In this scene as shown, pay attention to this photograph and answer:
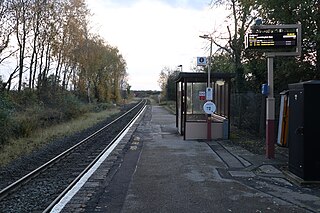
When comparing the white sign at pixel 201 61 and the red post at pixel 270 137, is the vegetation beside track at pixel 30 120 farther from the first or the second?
the red post at pixel 270 137

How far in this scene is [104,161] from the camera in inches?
497

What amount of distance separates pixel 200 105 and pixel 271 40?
9538mm

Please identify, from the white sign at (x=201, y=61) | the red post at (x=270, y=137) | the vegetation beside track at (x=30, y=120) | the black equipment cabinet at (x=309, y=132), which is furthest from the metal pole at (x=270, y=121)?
the vegetation beside track at (x=30, y=120)

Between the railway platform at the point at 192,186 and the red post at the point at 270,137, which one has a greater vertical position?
the red post at the point at 270,137

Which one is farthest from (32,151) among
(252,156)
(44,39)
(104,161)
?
(44,39)

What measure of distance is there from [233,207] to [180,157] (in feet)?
19.6

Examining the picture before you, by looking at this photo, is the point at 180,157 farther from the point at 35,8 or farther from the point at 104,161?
the point at 35,8

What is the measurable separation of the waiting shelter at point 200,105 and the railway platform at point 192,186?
4550 mm

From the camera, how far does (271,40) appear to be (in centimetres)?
1220

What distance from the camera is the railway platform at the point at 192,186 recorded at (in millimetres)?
7238

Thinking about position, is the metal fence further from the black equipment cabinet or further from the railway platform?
the black equipment cabinet

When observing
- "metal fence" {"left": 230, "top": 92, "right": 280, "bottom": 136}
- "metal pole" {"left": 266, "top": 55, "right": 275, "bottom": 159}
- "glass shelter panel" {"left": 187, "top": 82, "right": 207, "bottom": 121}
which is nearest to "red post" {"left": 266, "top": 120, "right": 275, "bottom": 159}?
"metal pole" {"left": 266, "top": 55, "right": 275, "bottom": 159}

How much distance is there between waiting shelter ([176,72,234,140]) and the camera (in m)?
18.7

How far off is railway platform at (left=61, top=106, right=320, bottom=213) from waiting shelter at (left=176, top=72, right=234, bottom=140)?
4.55 meters
